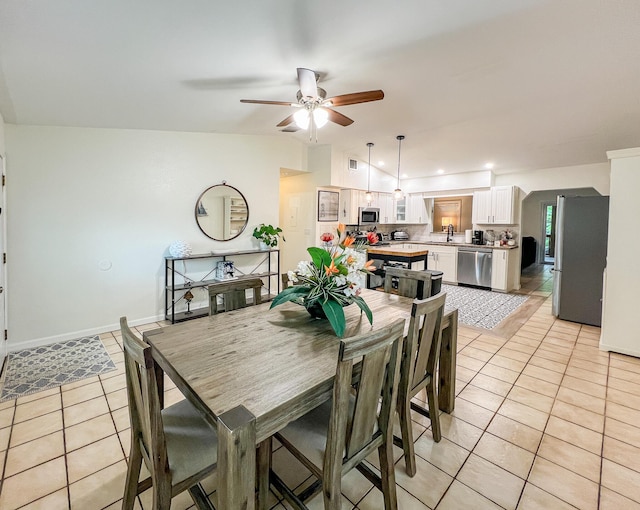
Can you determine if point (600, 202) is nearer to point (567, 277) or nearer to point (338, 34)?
point (567, 277)

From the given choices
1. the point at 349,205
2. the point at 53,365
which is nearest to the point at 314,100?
the point at 53,365

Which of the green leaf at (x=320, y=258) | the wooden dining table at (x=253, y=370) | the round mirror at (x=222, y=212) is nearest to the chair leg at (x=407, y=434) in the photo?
the wooden dining table at (x=253, y=370)

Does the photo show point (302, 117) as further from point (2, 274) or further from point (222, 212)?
point (2, 274)

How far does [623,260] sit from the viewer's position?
3143 mm

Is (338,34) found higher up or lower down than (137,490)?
higher up

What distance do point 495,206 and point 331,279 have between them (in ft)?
18.8

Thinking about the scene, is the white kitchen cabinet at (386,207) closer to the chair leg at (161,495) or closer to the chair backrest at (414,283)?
the chair backrest at (414,283)

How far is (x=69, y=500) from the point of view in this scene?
152 centimetres

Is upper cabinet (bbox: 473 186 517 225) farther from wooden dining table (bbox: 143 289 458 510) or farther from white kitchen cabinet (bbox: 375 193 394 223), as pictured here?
wooden dining table (bbox: 143 289 458 510)

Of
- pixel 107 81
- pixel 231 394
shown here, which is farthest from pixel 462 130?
pixel 231 394

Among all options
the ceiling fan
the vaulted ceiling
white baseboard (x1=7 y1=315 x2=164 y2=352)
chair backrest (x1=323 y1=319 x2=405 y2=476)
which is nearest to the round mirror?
the vaulted ceiling

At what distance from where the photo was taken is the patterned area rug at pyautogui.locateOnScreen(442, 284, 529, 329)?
4250 millimetres

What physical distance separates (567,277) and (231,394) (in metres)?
4.78

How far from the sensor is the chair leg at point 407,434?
1638 mm
